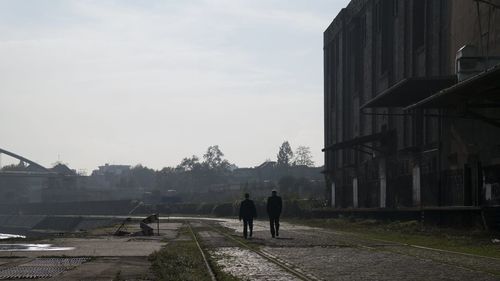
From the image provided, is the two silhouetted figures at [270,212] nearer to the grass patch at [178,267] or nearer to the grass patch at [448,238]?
the grass patch at [448,238]

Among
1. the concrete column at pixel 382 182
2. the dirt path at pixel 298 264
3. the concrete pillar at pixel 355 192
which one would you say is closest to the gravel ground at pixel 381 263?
the dirt path at pixel 298 264

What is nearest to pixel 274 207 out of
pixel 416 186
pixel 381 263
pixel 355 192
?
pixel 381 263

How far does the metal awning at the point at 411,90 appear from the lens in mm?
36500

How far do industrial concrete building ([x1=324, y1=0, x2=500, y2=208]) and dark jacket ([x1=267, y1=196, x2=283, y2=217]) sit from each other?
24.8 feet

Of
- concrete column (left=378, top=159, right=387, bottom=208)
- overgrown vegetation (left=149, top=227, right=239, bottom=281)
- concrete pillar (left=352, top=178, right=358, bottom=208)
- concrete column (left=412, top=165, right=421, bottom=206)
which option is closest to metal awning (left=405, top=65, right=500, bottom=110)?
concrete column (left=412, top=165, right=421, bottom=206)

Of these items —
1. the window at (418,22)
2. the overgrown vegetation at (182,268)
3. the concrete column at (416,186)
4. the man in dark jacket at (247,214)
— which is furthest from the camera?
the window at (418,22)

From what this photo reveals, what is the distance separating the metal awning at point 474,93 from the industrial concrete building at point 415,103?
0.14 ft

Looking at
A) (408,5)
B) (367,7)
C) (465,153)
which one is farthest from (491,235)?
(367,7)

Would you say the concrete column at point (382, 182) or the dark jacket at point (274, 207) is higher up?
the concrete column at point (382, 182)

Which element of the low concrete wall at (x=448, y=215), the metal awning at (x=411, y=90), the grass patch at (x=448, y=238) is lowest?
the grass patch at (x=448, y=238)

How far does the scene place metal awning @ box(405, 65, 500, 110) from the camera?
24.5 metres

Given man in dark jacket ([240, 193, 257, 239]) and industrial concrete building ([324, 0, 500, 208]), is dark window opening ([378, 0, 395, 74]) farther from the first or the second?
man in dark jacket ([240, 193, 257, 239])

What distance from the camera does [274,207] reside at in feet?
94.7

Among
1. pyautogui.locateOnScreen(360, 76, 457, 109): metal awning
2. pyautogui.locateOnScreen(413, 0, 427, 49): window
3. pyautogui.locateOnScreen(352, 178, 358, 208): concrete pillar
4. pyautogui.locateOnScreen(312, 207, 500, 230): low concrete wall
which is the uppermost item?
pyautogui.locateOnScreen(413, 0, 427, 49): window
